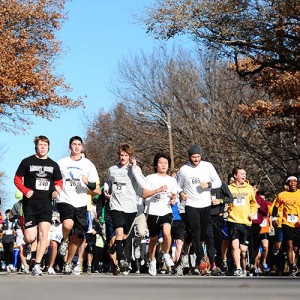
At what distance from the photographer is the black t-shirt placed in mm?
14727

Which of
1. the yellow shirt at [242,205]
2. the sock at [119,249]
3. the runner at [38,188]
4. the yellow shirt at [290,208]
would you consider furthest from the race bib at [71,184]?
the yellow shirt at [290,208]

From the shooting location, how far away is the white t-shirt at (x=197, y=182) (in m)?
16.1

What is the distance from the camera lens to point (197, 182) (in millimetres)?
16188

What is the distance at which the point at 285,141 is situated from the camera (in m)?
47.3

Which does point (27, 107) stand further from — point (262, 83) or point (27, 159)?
point (27, 159)

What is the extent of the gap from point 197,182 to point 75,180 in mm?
2003

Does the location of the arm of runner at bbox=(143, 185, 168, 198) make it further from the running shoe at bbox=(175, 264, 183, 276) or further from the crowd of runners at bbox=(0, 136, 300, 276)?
the running shoe at bbox=(175, 264, 183, 276)

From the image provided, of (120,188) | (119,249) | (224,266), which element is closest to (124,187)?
(120,188)

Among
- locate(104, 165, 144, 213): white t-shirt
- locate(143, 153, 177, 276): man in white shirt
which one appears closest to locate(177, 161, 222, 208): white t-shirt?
locate(143, 153, 177, 276): man in white shirt

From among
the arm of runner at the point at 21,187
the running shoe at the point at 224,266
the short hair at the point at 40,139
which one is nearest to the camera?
the arm of runner at the point at 21,187

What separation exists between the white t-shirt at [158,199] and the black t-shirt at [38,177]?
6.28ft

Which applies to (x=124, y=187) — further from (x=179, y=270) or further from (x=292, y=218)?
(x=292, y=218)

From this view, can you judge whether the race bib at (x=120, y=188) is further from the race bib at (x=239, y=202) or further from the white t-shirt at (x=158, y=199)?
the race bib at (x=239, y=202)

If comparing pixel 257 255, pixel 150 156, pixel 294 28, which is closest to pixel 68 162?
pixel 257 255
